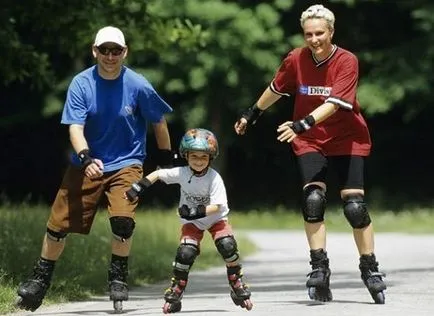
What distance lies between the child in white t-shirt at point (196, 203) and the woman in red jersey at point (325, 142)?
572 millimetres

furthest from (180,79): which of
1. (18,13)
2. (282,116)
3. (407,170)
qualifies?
(18,13)

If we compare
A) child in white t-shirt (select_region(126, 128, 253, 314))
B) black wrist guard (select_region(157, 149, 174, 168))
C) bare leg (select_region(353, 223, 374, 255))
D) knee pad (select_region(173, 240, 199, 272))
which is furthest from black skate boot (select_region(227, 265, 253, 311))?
bare leg (select_region(353, 223, 374, 255))

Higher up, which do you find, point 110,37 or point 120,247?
point 110,37

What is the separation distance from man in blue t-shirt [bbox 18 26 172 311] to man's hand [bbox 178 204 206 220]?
380mm

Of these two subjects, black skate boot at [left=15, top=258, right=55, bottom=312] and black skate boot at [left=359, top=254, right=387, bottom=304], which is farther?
black skate boot at [left=359, top=254, right=387, bottom=304]

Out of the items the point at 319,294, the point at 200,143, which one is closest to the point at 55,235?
the point at 200,143

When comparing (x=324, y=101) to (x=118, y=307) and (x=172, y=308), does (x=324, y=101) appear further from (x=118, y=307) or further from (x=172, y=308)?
(x=118, y=307)

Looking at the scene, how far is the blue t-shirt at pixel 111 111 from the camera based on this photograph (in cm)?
948

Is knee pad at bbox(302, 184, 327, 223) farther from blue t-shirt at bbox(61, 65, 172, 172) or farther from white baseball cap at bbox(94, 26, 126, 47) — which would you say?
white baseball cap at bbox(94, 26, 126, 47)

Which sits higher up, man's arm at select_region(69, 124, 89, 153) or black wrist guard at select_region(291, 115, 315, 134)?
black wrist guard at select_region(291, 115, 315, 134)

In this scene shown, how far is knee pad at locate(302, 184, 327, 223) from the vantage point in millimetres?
9656

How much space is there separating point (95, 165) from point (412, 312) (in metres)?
2.13

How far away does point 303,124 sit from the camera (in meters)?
9.30

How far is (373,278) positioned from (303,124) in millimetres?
1118
